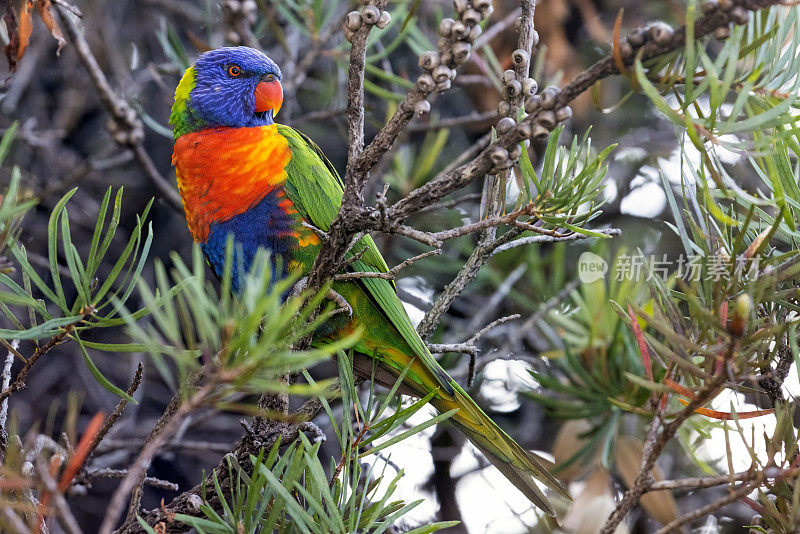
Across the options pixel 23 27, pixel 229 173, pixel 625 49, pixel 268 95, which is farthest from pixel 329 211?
pixel 625 49

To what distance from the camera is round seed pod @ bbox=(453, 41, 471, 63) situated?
0.64 meters

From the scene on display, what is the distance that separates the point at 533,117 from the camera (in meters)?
0.63

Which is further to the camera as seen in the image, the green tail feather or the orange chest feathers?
the orange chest feathers

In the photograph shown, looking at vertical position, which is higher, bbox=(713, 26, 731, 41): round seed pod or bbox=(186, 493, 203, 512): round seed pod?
bbox=(713, 26, 731, 41): round seed pod

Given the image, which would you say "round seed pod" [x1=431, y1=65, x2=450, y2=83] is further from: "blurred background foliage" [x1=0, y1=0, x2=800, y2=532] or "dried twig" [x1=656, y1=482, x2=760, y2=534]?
"dried twig" [x1=656, y1=482, x2=760, y2=534]

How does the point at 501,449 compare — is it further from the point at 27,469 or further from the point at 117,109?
the point at 117,109

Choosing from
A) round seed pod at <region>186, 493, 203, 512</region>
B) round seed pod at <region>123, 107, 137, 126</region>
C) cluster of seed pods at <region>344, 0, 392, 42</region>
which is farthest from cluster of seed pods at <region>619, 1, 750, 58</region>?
round seed pod at <region>123, 107, 137, 126</region>

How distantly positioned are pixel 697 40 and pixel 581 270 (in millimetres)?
745

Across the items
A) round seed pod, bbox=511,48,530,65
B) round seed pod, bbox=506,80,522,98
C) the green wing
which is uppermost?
round seed pod, bbox=511,48,530,65

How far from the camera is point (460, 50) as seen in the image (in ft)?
2.10

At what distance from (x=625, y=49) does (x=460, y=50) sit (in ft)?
0.48

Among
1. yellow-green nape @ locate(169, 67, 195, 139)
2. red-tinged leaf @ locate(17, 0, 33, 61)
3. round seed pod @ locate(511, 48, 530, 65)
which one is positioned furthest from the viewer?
yellow-green nape @ locate(169, 67, 195, 139)

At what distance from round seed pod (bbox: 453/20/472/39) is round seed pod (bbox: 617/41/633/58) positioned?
0.14 metres

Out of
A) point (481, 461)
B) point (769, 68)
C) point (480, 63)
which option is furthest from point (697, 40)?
point (481, 461)
